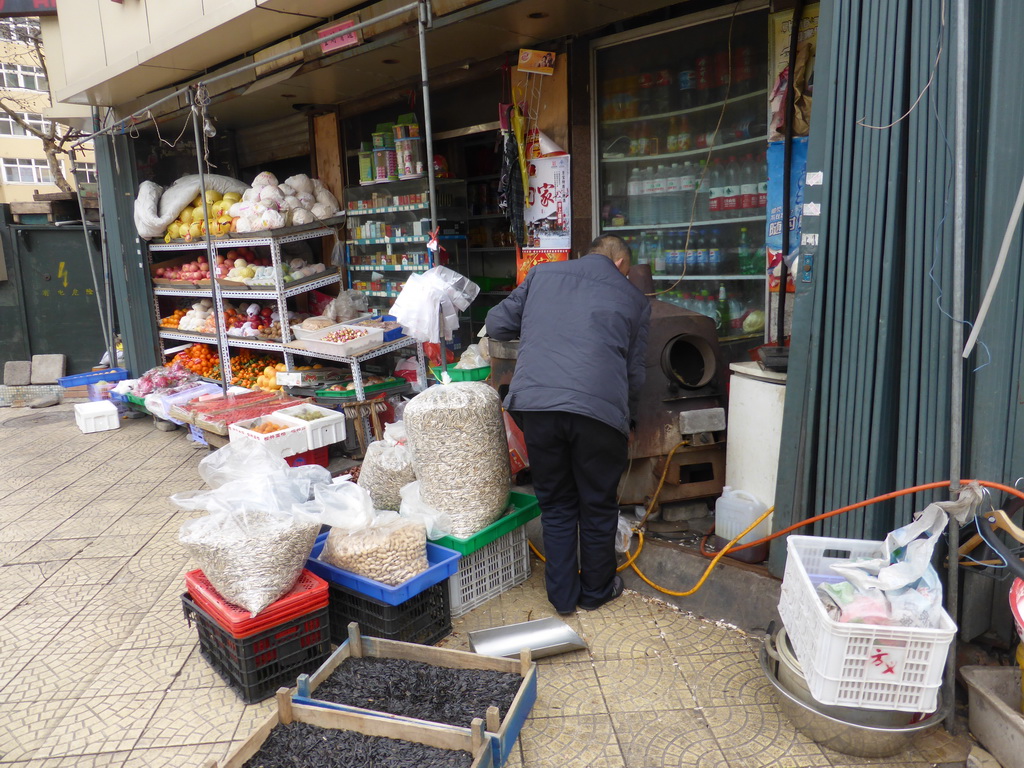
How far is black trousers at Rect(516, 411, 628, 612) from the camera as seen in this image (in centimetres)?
331

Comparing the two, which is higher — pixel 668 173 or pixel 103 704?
pixel 668 173

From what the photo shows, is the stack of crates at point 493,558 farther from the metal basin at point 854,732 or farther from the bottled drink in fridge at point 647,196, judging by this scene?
the bottled drink in fridge at point 647,196

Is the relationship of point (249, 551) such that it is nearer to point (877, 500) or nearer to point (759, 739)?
point (759, 739)

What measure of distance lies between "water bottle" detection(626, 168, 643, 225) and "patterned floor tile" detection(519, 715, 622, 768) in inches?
158

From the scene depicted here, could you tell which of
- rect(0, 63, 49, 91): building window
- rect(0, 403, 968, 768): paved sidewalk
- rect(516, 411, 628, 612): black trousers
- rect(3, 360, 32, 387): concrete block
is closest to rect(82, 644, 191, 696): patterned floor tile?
rect(0, 403, 968, 768): paved sidewalk

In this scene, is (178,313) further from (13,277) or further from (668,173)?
(668,173)

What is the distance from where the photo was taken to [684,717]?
275cm

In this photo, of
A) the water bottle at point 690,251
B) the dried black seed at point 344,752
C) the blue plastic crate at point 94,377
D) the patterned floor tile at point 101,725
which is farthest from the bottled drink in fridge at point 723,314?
the blue plastic crate at point 94,377

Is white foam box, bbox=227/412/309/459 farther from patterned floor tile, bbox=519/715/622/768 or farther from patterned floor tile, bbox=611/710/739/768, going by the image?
patterned floor tile, bbox=611/710/739/768

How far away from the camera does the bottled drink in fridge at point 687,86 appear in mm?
5121

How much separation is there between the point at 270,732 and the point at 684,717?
157cm

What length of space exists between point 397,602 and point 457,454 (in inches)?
31.7

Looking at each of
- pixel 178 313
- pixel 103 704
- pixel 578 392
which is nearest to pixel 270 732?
pixel 103 704

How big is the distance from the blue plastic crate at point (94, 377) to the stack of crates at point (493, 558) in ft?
24.2
